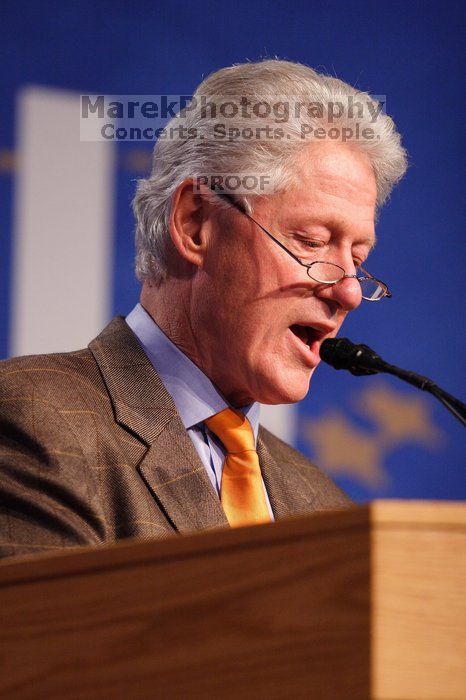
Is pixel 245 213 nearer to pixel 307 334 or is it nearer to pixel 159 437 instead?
pixel 307 334

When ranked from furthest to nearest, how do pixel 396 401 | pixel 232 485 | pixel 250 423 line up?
pixel 396 401
pixel 250 423
pixel 232 485

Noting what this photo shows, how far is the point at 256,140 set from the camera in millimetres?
1883

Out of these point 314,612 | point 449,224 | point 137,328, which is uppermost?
point 449,224

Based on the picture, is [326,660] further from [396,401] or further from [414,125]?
[414,125]

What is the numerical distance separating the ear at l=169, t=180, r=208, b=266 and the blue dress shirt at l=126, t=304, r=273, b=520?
15 centimetres

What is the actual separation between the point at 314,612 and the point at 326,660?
41mm

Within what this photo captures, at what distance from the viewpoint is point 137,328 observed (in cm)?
193

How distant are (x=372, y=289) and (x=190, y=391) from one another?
437mm

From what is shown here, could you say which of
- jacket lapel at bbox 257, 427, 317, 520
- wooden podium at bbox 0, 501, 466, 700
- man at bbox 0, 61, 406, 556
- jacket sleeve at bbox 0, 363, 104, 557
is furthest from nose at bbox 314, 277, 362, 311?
wooden podium at bbox 0, 501, 466, 700

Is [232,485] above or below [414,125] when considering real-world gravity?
below

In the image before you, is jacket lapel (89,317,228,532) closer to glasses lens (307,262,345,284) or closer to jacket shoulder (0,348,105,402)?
jacket shoulder (0,348,105,402)

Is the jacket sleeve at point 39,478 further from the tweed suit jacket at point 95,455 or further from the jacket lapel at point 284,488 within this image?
the jacket lapel at point 284,488

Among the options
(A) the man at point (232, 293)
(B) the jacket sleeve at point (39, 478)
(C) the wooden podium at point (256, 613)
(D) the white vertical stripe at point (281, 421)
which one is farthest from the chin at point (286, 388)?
(C) the wooden podium at point (256, 613)

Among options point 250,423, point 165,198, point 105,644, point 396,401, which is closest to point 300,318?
point 250,423
